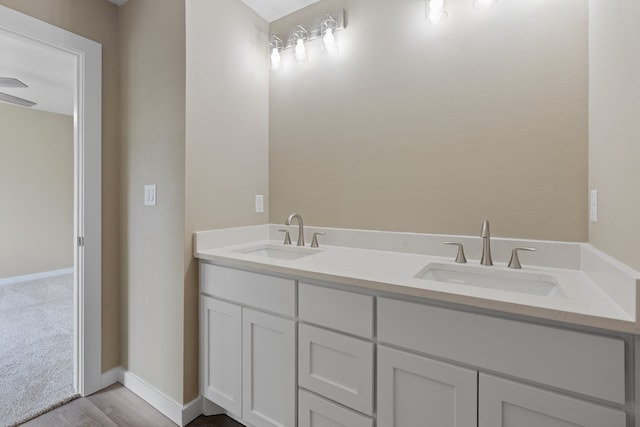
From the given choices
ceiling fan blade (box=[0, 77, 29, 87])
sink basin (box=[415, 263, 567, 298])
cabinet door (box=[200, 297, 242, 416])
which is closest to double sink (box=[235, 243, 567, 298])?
sink basin (box=[415, 263, 567, 298])

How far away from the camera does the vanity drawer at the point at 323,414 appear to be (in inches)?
42.3

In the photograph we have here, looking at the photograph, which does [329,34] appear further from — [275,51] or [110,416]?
[110,416]

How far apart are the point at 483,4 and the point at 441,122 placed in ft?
1.77

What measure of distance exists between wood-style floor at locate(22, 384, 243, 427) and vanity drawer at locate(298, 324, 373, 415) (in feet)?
2.44

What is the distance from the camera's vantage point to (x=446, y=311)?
92cm

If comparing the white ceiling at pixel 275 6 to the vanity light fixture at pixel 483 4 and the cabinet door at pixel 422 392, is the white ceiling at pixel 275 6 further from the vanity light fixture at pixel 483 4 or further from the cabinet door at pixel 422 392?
the cabinet door at pixel 422 392

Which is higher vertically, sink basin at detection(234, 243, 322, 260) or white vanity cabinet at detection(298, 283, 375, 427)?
sink basin at detection(234, 243, 322, 260)

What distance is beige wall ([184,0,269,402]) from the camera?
1551 millimetres

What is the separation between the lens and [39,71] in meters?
2.83

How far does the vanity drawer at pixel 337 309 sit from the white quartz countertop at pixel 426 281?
0.06 metres

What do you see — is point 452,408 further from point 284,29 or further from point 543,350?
point 284,29

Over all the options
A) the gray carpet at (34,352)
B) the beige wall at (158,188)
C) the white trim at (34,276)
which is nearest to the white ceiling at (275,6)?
the beige wall at (158,188)

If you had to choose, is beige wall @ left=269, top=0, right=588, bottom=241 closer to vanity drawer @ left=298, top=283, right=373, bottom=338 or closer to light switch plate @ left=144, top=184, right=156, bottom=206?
vanity drawer @ left=298, top=283, right=373, bottom=338

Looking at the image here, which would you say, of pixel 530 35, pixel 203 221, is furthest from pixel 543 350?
pixel 203 221
